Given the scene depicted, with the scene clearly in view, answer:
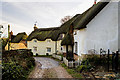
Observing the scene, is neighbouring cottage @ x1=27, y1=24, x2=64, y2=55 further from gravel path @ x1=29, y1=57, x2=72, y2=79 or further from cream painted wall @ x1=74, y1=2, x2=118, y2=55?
cream painted wall @ x1=74, y1=2, x2=118, y2=55

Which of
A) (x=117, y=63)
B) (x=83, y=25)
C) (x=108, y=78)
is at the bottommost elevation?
(x=108, y=78)

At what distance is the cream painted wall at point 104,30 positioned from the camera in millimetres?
7914

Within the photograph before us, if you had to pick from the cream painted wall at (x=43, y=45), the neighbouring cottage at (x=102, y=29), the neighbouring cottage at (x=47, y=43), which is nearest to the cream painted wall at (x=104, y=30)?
the neighbouring cottage at (x=102, y=29)

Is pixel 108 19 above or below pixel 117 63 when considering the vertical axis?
above

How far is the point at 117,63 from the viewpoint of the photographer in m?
6.13

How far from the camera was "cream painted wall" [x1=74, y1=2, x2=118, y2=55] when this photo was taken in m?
7.91

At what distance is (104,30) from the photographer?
8008mm

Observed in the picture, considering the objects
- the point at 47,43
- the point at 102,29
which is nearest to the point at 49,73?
the point at 102,29

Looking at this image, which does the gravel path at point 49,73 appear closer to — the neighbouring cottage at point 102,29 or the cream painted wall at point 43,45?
the neighbouring cottage at point 102,29

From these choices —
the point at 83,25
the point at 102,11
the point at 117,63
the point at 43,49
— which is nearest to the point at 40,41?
the point at 43,49

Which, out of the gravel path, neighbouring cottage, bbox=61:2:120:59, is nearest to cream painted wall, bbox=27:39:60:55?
the gravel path

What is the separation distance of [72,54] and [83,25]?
530 centimetres

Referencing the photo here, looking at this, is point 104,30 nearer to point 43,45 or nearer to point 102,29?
point 102,29

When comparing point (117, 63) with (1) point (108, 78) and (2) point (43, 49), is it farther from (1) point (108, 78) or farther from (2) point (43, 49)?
(2) point (43, 49)
